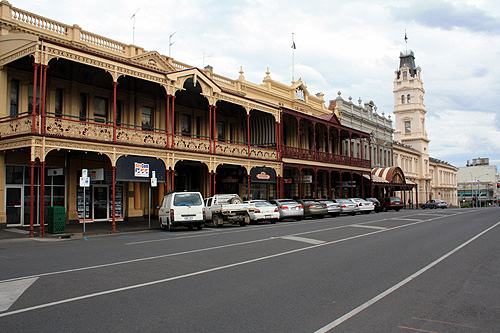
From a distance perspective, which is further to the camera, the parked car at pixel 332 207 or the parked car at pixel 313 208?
the parked car at pixel 332 207

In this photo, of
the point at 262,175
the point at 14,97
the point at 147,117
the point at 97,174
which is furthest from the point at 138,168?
the point at 262,175

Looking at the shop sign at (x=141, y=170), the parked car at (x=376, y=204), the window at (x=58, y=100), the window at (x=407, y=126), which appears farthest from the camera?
the window at (x=407, y=126)

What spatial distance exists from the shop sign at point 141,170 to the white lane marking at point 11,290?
43.0ft

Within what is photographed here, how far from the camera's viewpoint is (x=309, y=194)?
40.6 meters

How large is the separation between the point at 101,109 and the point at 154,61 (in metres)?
4.34

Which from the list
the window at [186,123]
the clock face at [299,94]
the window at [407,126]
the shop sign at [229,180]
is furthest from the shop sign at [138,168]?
the window at [407,126]

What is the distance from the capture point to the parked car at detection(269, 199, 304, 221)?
975 inches

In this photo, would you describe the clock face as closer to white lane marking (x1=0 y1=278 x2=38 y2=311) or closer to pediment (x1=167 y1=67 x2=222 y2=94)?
pediment (x1=167 y1=67 x2=222 y2=94)

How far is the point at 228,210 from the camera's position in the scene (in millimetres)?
21047

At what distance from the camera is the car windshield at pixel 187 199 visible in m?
18.7

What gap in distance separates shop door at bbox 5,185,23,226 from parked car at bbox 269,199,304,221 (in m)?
13.8

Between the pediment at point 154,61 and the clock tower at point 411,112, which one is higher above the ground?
the clock tower at point 411,112

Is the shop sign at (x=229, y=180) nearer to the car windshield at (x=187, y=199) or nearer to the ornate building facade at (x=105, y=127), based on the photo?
the ornate building facade at (x=105, y=127)

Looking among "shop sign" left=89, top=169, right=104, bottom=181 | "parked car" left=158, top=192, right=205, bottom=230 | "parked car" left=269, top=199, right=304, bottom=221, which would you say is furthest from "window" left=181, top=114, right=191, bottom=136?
"parked car" left=158, top=192, right=205, bottom=230
